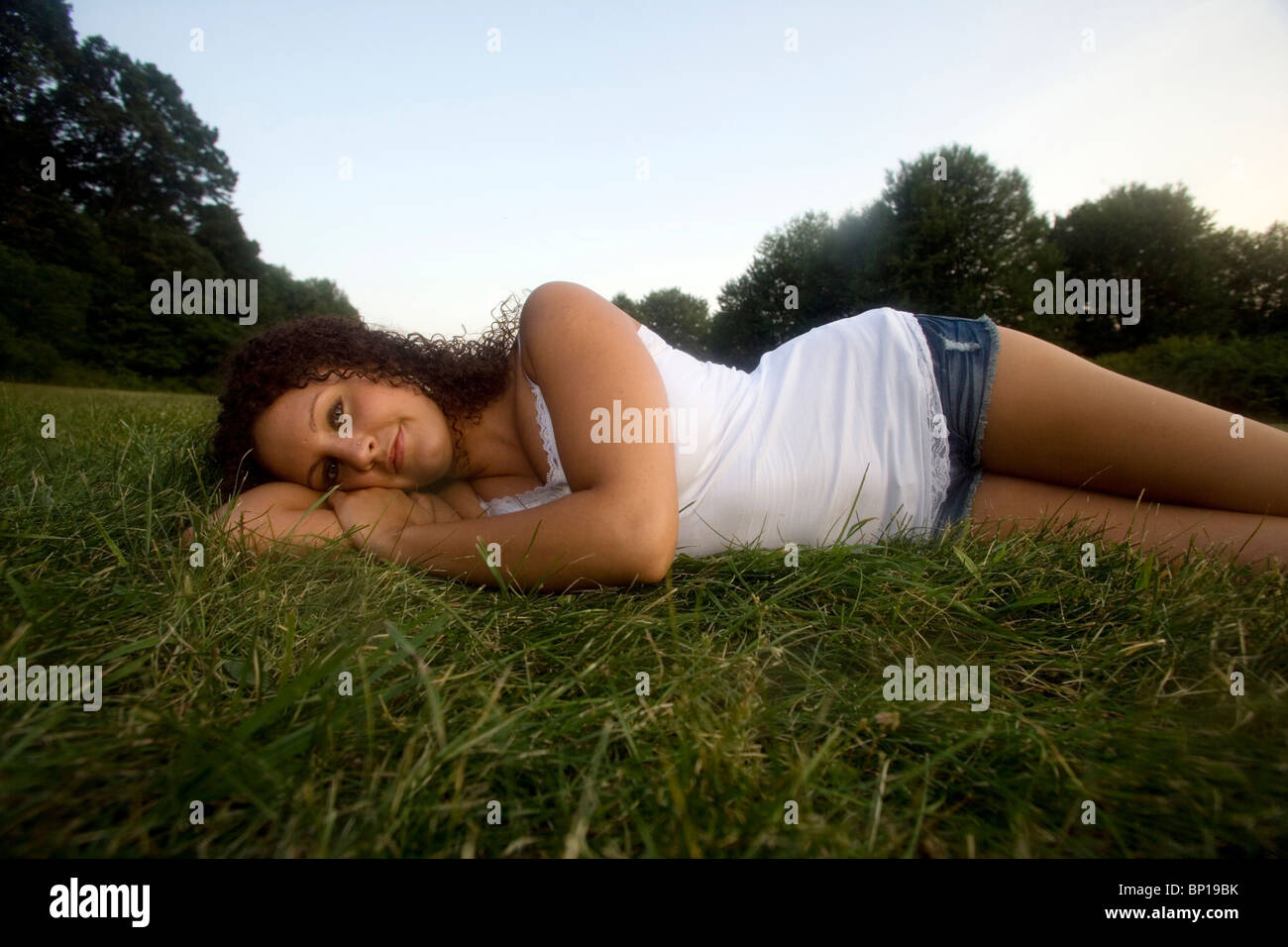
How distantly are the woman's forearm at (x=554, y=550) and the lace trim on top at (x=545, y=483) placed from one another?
184 millimetres

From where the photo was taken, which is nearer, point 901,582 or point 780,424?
point 901,582

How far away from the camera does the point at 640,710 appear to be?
1.01 metres

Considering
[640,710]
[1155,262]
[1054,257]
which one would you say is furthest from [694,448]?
[1155,262]

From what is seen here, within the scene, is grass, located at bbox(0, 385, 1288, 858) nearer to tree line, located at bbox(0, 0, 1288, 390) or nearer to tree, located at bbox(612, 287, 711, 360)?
tree line, located at bbox(0, 0, 1288, 390)

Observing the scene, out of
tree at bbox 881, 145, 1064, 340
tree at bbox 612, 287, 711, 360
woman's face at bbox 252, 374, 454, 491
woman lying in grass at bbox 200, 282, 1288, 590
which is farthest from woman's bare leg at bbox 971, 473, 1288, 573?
tree at bbox 612, 287, 711, 360

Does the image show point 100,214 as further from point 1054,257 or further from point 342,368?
point 1054,257

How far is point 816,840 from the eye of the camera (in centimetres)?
73

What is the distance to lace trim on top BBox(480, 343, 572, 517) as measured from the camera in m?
1.88

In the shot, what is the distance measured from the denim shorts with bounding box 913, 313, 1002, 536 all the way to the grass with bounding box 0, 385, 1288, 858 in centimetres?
35

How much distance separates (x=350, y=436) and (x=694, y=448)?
1.12 metres

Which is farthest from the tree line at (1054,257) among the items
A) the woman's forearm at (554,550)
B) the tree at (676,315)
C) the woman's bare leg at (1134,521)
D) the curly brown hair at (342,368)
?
the woman's forearm at (554,550)
